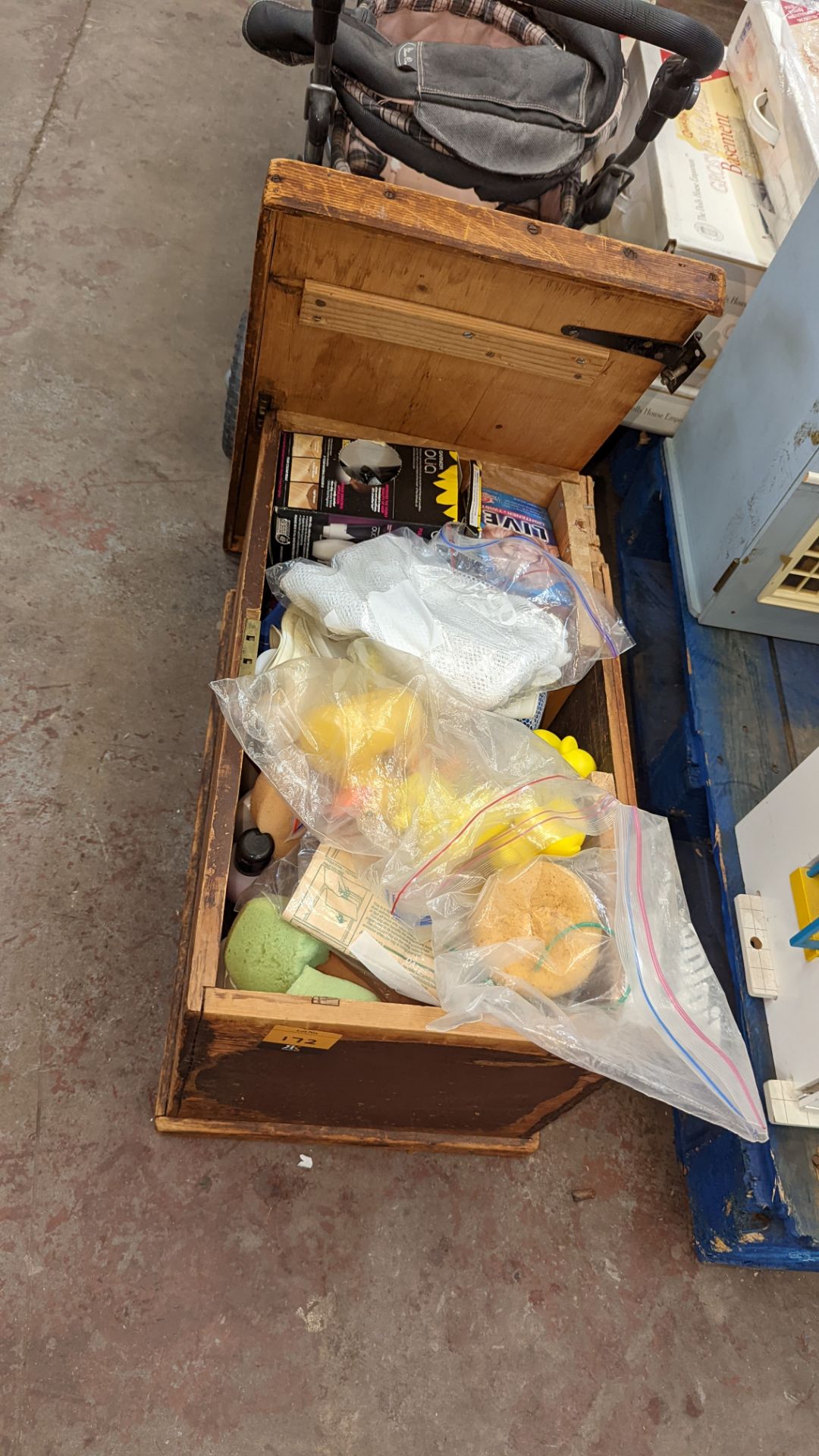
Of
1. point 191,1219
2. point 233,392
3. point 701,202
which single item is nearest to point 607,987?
point 191,1219

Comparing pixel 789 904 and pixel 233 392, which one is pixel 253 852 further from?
pixel 233 392

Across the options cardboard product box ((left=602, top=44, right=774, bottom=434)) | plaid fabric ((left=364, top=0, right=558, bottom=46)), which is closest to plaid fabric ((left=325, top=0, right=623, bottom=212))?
plaid fabric ((left=364, top=0, right=558, bottom=46))

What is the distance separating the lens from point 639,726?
6.18 ft

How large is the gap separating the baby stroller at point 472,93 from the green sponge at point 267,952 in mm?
1214

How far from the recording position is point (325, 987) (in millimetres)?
1120

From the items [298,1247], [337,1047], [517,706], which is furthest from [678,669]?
[298,1247]

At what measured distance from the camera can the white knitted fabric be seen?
3.99ft

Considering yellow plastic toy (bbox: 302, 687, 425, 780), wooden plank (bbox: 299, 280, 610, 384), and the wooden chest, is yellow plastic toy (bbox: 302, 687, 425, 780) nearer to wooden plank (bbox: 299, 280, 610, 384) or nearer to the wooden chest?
the wooden chest

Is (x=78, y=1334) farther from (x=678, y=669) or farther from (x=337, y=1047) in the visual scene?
(x=678, y=669)

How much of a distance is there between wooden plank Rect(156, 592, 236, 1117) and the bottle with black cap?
0.12 metres

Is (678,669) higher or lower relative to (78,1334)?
higher

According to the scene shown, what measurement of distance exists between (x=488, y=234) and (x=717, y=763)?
0.95 m

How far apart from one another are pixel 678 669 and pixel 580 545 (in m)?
0.42

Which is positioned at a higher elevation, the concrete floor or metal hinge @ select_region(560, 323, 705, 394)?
metal hinge @ select_region(560, 323, 705, 394)
